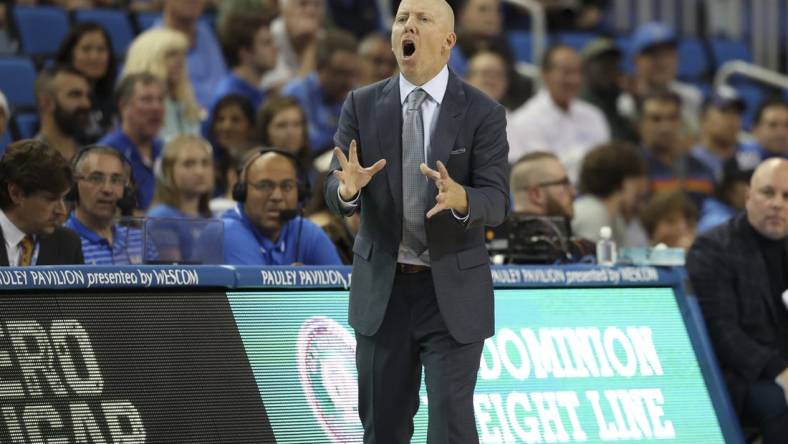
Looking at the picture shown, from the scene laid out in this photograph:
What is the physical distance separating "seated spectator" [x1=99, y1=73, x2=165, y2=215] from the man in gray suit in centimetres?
410

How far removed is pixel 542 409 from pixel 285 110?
3557 mm

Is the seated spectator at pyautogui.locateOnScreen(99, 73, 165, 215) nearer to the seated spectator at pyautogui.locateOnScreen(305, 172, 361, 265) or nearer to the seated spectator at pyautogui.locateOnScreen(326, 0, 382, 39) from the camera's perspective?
the seated spectator at pyautogui.locateOnScreen(305, 172, 361, 265)

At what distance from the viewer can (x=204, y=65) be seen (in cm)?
1079

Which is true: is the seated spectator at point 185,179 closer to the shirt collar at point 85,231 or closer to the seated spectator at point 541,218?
the shirt collar at point 85,231

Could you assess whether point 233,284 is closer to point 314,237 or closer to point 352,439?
point 352,439

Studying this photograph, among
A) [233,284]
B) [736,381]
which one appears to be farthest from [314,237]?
[736,381]

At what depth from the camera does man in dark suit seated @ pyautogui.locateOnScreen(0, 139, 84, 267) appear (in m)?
6.08

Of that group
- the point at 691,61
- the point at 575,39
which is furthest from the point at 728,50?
the point at 575,39

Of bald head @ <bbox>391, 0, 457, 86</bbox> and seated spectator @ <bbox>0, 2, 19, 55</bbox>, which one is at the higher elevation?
bald head @ <bbox>391, 0, 457, 86</bbox>

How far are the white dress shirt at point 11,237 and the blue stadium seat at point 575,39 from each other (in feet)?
27.0

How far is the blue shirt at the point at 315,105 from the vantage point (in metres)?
10.4

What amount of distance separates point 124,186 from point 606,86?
610 centimetres

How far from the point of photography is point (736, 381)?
704 cm

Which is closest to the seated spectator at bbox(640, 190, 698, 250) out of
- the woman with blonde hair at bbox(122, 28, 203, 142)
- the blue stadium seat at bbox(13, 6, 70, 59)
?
the woman with blonde hair at bbox(122, 28, 203, 142)
